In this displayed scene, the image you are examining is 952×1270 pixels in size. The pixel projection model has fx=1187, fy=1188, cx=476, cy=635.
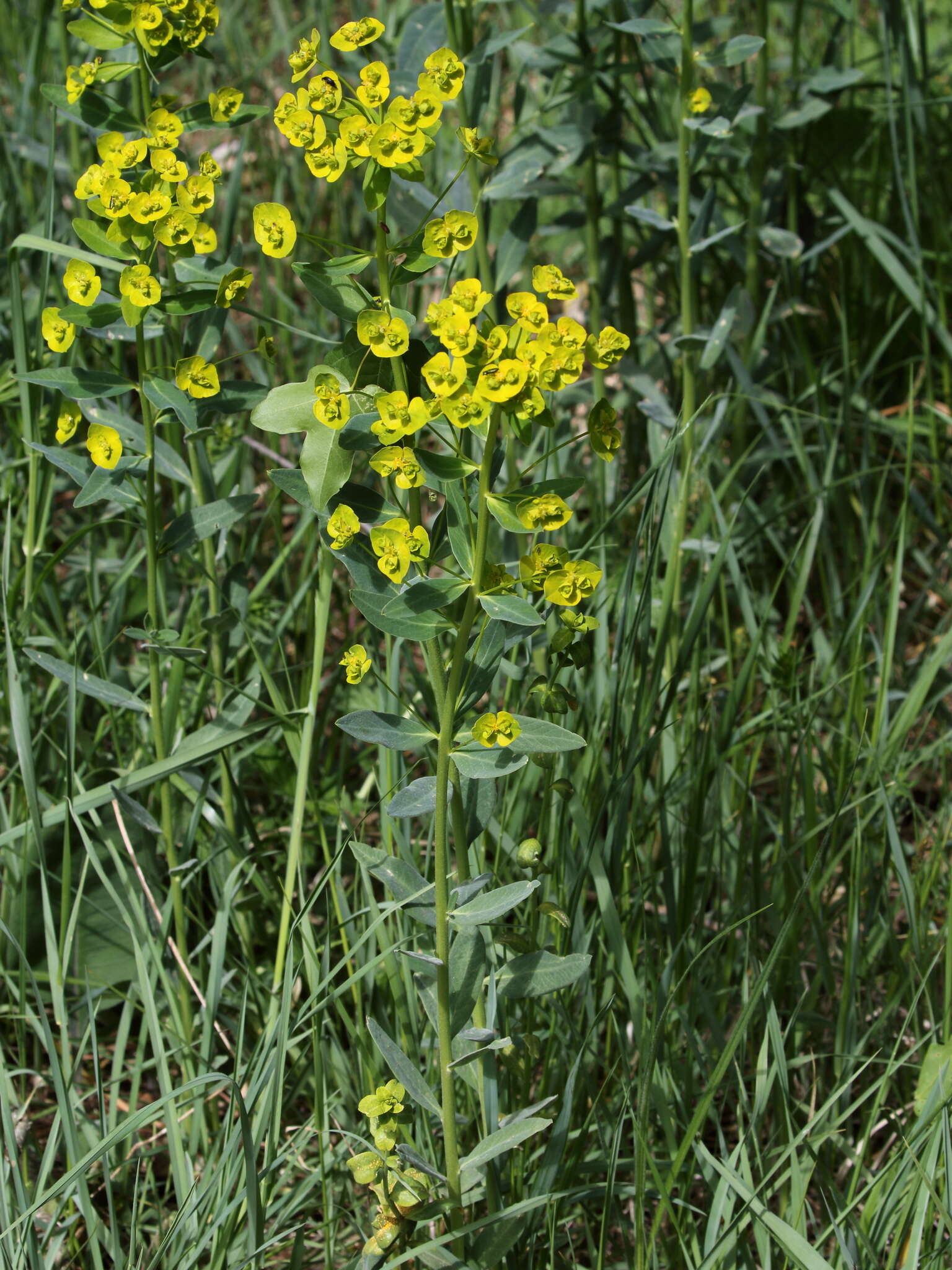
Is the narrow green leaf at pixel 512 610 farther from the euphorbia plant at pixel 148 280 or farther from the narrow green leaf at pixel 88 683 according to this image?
the narrow green leaf at pixel 88 683

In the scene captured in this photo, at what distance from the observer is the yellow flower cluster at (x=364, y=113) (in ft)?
3.35

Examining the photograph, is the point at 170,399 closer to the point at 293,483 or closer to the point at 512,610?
the point at 293,483

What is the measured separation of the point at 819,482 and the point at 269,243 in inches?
62.1

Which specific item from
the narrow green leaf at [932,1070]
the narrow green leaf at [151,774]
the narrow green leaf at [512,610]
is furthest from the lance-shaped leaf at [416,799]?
the narrow green leaf at [932,1070]

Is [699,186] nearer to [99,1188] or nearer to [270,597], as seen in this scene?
[270,597]

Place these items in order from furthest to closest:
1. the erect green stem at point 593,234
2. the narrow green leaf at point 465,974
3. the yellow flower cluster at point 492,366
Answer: the erect green stem at point 593,234
the narrow green leaf at point 465,974
the yellow flower cluster at point 492,366

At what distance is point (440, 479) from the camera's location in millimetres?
1062

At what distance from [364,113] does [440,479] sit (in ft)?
1.11

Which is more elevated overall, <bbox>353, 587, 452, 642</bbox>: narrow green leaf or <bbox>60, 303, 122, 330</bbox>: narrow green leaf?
<bbox>60, 303, 122, 330</bbox>: narrow green leaf

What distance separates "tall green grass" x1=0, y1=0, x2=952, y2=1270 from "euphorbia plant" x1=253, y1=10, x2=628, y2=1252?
0.11 m

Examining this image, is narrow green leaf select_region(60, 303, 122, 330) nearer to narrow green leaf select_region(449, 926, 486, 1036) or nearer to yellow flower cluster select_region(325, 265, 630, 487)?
yellow flower cluster select_region(325, 265, 630, 487)

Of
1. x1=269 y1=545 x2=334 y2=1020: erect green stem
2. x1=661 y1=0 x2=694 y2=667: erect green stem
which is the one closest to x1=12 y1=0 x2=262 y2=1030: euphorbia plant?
x1=269 y1=545 x2=334 y2=1020: erect green stem

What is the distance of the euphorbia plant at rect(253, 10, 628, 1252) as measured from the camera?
100 centimetres

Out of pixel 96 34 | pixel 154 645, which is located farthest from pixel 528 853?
pixel 96 34
